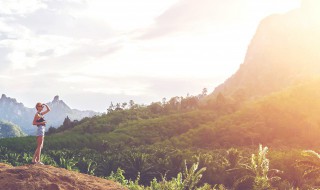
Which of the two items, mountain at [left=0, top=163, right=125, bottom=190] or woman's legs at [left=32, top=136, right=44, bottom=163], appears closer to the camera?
mountain at [left=0, top=163, right=125, bottom=190]

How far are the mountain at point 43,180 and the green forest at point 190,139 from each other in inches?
1082

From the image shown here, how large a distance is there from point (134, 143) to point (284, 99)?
6347 centimetres

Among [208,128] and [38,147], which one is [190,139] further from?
[38,147]

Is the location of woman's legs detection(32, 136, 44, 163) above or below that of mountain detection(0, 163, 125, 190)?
above

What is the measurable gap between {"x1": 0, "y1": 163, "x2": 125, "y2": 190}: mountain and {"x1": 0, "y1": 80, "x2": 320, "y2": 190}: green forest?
27479 millimetres

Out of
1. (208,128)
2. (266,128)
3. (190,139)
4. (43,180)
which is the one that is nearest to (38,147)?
(43,180)

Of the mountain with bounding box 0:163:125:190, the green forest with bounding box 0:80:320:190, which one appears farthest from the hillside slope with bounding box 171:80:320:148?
the mountain with bounding box 0:163:125:190

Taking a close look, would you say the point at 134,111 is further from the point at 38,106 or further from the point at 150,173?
the point at 38,106

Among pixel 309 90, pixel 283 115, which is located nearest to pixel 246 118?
pixel 283 115

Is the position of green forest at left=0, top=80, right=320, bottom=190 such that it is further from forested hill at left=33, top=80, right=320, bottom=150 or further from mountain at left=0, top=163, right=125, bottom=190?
mountain at left=0, top=163, right=125, bottom=190

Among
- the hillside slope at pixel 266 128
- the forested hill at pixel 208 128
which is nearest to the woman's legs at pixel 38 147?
the forested hill at pixel 208 128

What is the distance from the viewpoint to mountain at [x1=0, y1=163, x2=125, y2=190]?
10703 mm

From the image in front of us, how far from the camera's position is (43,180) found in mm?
11164

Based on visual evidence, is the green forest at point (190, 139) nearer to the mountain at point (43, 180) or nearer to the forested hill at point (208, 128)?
the forested hill at point (208, 128)
